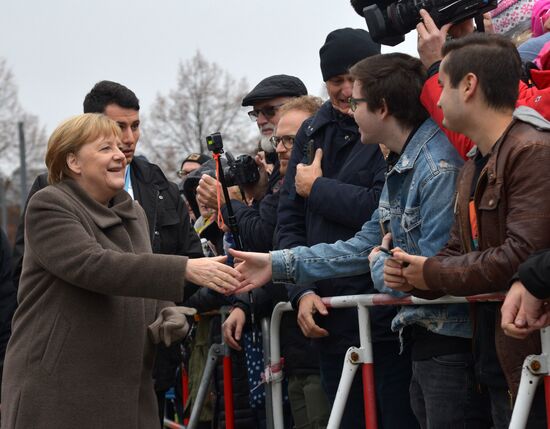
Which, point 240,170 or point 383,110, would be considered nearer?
point 383,110

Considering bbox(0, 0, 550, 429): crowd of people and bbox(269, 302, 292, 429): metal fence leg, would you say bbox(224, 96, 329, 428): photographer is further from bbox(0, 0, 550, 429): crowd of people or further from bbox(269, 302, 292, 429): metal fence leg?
bbox(269, 302, 292, 429): metal fence leg

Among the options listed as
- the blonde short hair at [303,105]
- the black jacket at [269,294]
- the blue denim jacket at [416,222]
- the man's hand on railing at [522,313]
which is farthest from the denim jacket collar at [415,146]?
the blonde short hair at [303,105]

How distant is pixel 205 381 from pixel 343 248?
2.06m

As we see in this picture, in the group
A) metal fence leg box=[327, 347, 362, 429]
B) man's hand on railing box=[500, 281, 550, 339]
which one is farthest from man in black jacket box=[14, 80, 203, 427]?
man's hand on railing box=[500, 281, 550, 339]

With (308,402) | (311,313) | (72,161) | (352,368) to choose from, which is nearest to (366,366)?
(352,368)

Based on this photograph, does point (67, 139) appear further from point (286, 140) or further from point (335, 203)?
point (286, 140)

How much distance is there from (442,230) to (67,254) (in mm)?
1516

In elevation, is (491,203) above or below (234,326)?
above

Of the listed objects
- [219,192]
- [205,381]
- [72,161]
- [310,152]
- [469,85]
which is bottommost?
[205,381]

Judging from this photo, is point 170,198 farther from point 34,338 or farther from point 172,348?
point 34,338

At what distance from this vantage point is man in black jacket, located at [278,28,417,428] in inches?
178

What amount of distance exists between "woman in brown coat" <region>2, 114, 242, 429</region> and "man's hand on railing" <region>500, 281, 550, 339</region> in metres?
1.39

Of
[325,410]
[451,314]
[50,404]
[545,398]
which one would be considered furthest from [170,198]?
[545,398]

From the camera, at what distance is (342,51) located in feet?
17.6
